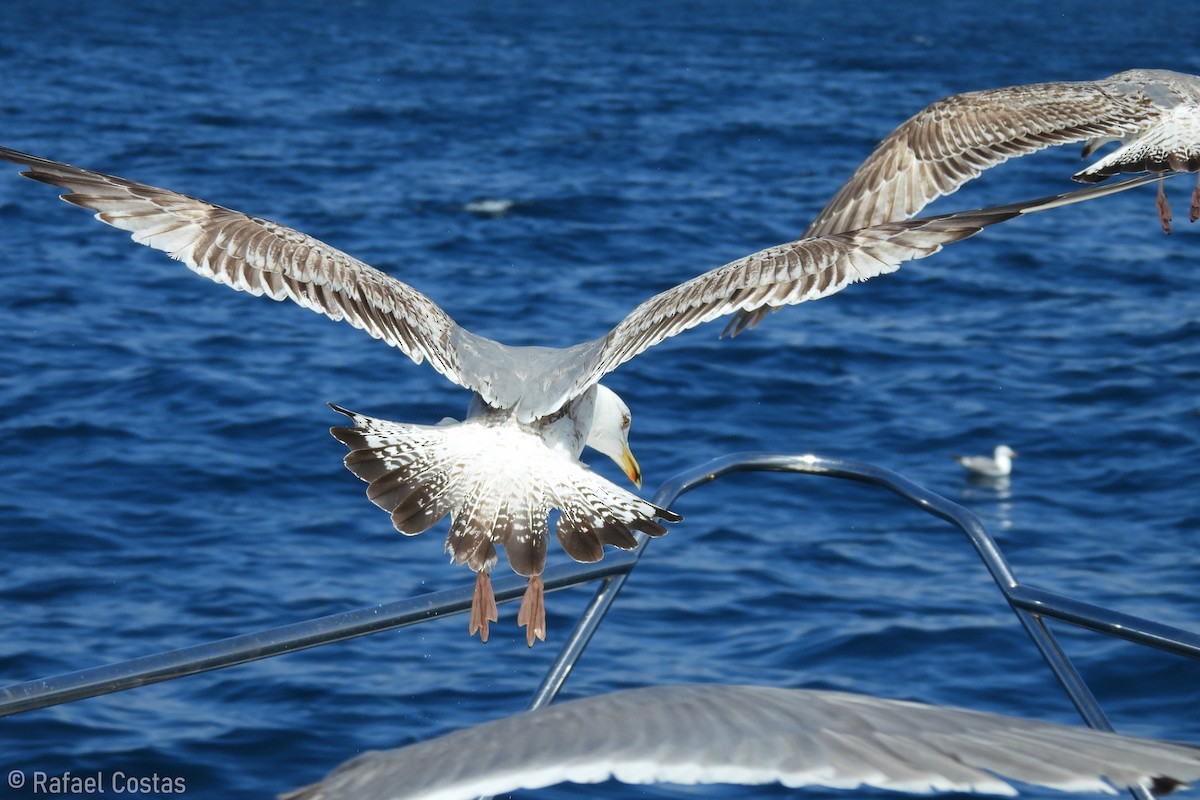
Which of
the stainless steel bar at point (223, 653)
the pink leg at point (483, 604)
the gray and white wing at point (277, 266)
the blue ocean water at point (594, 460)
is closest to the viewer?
the stainless steel bar at point (223, 653)

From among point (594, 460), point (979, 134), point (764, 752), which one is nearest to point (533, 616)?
point (764, 752)

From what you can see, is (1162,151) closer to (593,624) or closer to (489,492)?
(489,492)

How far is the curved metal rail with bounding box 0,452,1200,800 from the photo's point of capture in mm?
2498

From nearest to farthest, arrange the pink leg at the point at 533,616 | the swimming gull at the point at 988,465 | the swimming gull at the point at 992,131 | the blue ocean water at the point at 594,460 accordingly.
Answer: the pink leg at the point at 533,616 < the swimming gull at the point at 992,131 < the blue ocean water at the point at 594,460 < the swimming gull at the point at 988,465

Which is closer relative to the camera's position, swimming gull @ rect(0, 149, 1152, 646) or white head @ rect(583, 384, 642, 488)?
swimming gull @ rect(0, 149, 1152, 646)

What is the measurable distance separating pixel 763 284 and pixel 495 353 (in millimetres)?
811

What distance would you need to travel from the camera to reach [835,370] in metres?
11.4

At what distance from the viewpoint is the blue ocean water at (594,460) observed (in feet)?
21.8

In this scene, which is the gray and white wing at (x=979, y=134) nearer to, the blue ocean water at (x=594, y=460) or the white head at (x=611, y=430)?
the white head at (x=611, y=430)

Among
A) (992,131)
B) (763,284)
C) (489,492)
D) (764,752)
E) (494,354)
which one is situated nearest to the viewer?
(764,752)

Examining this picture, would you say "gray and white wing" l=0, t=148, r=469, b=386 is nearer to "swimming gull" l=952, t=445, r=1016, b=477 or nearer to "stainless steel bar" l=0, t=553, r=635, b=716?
"stainless steel bar" l=0, t=553, r=635, b=716

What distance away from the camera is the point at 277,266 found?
465cm

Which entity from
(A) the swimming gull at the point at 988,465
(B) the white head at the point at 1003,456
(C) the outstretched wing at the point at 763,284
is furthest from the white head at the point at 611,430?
(B) the white head at the point at 1003,456

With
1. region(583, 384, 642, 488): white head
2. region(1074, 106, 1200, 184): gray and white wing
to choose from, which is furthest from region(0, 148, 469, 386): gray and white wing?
region(1074, 106, 1200, 184): gray and white wing
